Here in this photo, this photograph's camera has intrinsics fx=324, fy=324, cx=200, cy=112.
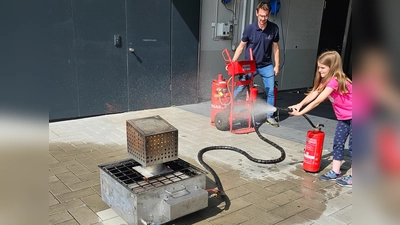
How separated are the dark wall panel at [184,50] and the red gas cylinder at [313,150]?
3.65m

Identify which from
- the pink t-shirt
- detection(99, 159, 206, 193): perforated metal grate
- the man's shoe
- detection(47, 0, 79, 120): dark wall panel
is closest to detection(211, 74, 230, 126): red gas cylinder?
the man's shoe

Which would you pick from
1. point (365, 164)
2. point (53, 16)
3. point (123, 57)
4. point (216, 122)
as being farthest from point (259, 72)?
point (365, 164)

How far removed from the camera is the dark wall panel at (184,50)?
258 inches

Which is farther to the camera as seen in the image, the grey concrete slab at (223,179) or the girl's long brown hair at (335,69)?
the girl's long brown hair at (335,69)

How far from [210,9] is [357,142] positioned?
6.79 meters

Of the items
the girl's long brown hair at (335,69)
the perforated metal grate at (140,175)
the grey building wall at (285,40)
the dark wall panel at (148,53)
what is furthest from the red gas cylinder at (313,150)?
the grey building wall at (285,40)

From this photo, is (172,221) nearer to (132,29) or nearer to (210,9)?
(132,29)

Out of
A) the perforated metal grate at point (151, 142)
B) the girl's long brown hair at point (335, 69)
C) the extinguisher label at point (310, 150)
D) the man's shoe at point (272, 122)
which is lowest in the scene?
the man's shoe at point (272, 122)

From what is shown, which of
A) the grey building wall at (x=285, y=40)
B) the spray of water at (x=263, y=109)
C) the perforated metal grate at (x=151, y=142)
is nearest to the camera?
the perforated metal grate at (x=151, y=142)

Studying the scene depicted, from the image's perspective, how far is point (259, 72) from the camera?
5.80 meters

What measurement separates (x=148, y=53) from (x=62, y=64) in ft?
5.28

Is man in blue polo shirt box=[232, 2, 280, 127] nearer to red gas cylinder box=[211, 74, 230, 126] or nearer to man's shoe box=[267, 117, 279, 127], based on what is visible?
man's shoe box=[267, 117, 279, 127]

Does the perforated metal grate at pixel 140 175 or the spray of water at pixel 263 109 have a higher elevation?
the spray of water at pixel 263 109

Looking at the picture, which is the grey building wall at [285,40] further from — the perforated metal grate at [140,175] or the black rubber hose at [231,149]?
the perforated metal grate at [140,175]
